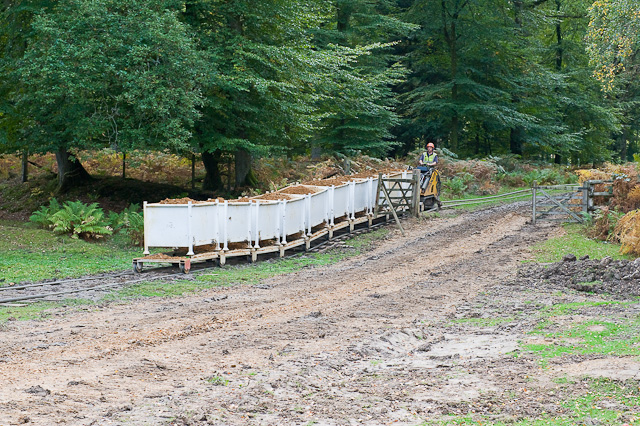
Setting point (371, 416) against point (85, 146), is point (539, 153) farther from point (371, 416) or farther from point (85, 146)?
point (371, 416)

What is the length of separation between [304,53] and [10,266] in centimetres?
1414

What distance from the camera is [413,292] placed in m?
12.7

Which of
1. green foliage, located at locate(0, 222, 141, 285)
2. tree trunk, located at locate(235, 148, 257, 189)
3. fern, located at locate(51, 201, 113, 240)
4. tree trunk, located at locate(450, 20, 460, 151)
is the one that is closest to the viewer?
green foliage, located at locate(0, 222, 141, 285)

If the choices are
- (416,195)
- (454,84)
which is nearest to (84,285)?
(416,195)

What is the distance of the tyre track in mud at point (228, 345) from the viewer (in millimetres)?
6379

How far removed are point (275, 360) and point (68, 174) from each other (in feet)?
76.7

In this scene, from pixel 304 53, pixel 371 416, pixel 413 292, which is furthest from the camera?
pixel 304 53

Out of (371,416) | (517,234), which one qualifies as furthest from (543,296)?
(517,234)

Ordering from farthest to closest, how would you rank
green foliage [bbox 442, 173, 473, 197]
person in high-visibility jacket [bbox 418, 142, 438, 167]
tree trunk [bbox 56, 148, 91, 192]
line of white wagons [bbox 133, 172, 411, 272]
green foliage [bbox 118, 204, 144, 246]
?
green foliage [bbox 442, 173, 473, 197] < tree trunk [bbox 56, 148, 91, 192] < person in high-visibility jacket [bbox 418, 142, 438, 167] < green foliage [bbox 118, 204, 144, 246] < line of white wagons [bbox 133, 172, 411, 272]

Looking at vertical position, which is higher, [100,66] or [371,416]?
[100,66]

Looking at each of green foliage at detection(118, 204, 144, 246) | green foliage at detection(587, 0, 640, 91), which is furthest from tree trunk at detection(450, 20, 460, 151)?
green foliage at detection(118, 204, 144, 246)

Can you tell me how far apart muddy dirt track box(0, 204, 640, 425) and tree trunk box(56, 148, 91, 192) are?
17.8 m

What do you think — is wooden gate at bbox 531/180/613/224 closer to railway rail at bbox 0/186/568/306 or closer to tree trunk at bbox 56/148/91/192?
railway rail at bbox 0/186/568/306

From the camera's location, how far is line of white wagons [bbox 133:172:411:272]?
15.0 m
